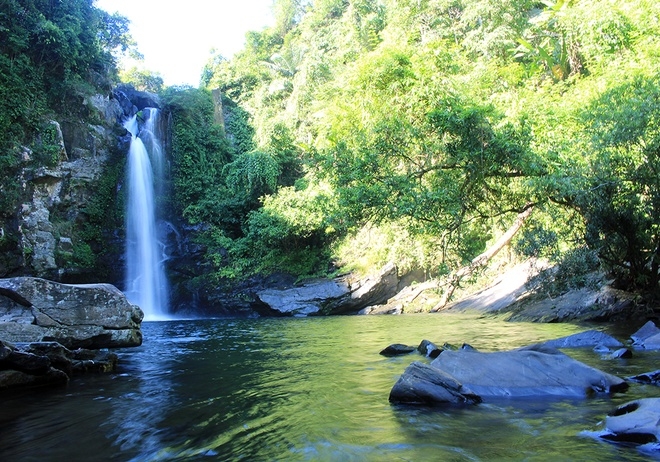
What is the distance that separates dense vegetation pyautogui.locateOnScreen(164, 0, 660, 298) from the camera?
9539 mm

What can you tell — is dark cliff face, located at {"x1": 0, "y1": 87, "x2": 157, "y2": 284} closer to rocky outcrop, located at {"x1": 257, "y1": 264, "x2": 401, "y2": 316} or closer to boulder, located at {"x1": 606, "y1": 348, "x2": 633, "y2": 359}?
rocky outcrop, located at {"x1": 257, "y1": 264, "x2": 401, "y2": 316}

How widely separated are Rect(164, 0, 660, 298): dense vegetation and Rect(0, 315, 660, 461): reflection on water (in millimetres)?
4018

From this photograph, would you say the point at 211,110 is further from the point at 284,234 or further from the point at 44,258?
the point at 44,258

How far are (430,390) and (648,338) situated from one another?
18.3 ft

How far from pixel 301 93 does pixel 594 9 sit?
19.3 m

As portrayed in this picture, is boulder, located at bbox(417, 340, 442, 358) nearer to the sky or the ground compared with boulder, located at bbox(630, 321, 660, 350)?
nearer to the sky

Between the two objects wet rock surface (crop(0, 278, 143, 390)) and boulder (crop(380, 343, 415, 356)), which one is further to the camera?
boulder (crop(380, 343, 415, 356))

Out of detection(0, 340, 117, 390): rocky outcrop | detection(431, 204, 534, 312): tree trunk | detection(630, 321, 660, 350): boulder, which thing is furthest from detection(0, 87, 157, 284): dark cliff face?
detection(630, 321, 660, 350): boulder

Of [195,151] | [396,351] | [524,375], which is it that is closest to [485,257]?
[396,351]

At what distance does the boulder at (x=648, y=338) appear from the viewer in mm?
7582

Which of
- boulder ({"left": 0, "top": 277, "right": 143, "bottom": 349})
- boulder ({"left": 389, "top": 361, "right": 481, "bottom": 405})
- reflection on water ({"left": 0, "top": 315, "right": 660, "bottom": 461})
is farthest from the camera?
boulder ({"left": 0, "top": 277, "right": 143, "bottom": 349})

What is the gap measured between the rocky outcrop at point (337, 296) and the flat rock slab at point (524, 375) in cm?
1645

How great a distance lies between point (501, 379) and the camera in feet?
16.8

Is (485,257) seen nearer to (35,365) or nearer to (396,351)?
(396,351)
